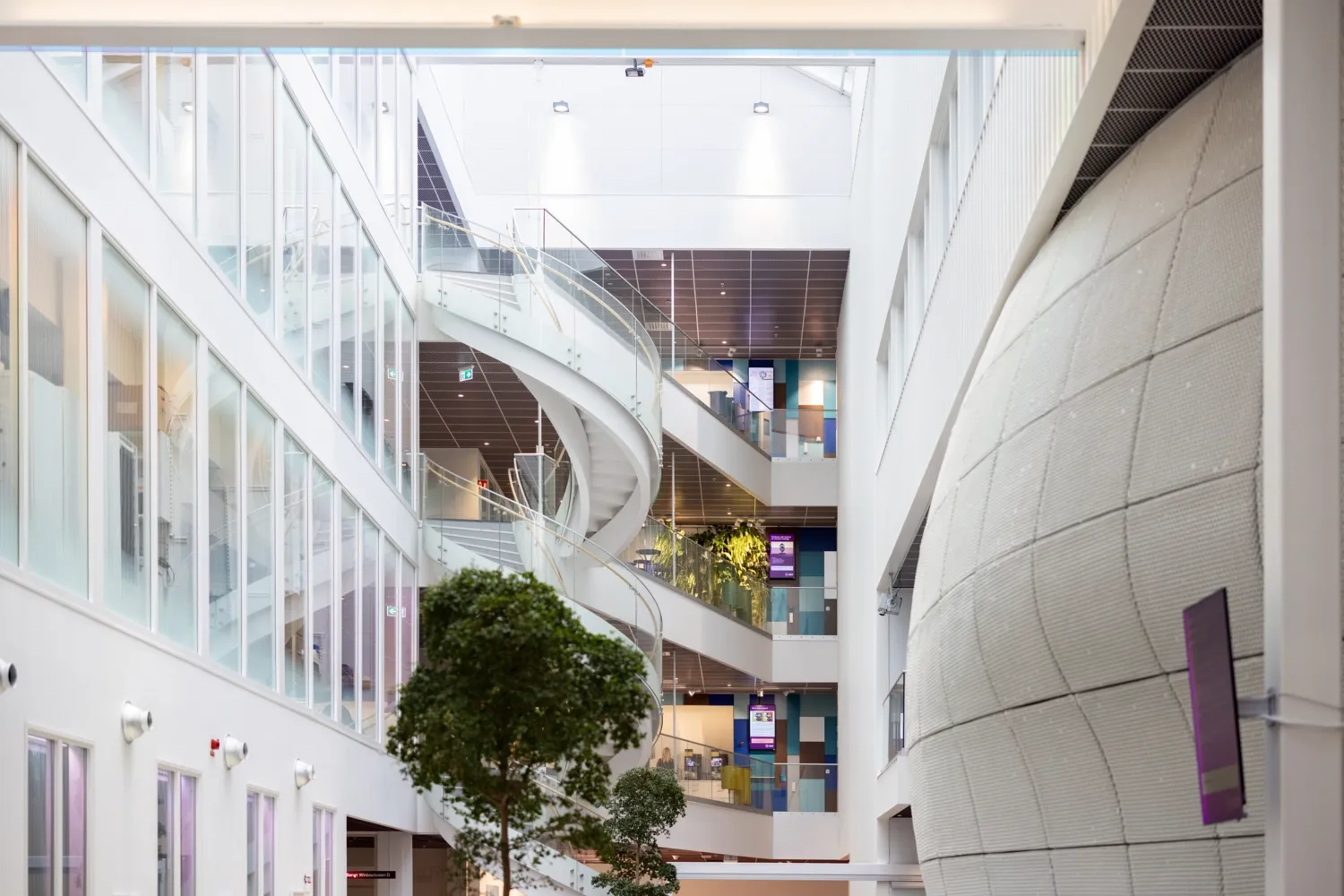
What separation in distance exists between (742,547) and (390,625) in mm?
14768

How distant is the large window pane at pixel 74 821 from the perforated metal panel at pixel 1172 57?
22.7ft

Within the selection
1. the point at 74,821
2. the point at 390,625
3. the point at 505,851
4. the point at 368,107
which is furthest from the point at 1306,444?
the point at 390,625

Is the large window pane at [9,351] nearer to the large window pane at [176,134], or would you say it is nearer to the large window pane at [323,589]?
the large window pane at [176,134]

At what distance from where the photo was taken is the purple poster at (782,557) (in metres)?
35.0

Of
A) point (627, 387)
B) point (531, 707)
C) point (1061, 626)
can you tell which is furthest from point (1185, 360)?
point (627, 387)

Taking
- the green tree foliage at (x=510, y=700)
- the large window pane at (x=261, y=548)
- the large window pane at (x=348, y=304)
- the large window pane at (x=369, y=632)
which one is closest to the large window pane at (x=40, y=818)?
the green tree foliage at (x=510, y=700)

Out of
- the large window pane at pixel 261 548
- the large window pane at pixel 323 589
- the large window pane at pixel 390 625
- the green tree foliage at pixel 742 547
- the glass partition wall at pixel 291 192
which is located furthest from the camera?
the green tree foliage at pixel 742 547

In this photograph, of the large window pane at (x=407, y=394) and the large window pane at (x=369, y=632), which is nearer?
the large window pane at (x=369, y=632)

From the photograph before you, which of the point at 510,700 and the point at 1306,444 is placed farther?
the point at 510,700

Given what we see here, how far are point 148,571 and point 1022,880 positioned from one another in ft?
20.8

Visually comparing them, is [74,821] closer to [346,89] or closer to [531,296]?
[346,89]

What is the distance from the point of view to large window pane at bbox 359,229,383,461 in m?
19.6

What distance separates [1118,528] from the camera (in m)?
7.31

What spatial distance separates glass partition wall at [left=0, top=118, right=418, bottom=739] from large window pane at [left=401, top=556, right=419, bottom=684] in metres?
2.46
